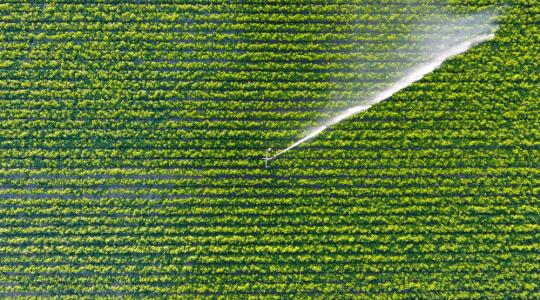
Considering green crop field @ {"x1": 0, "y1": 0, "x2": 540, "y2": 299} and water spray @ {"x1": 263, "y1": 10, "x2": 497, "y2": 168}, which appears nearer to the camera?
green crop field @ {"x1": 0, "y1": 0, "x2": 540, "y2": 299}

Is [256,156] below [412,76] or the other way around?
below

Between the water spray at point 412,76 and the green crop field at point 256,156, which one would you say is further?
the water spray at point 412,76

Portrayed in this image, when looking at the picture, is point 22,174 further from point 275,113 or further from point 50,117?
point 275,113

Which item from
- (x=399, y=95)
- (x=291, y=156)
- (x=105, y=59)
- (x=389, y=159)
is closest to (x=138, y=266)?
(x=291, y=156)
